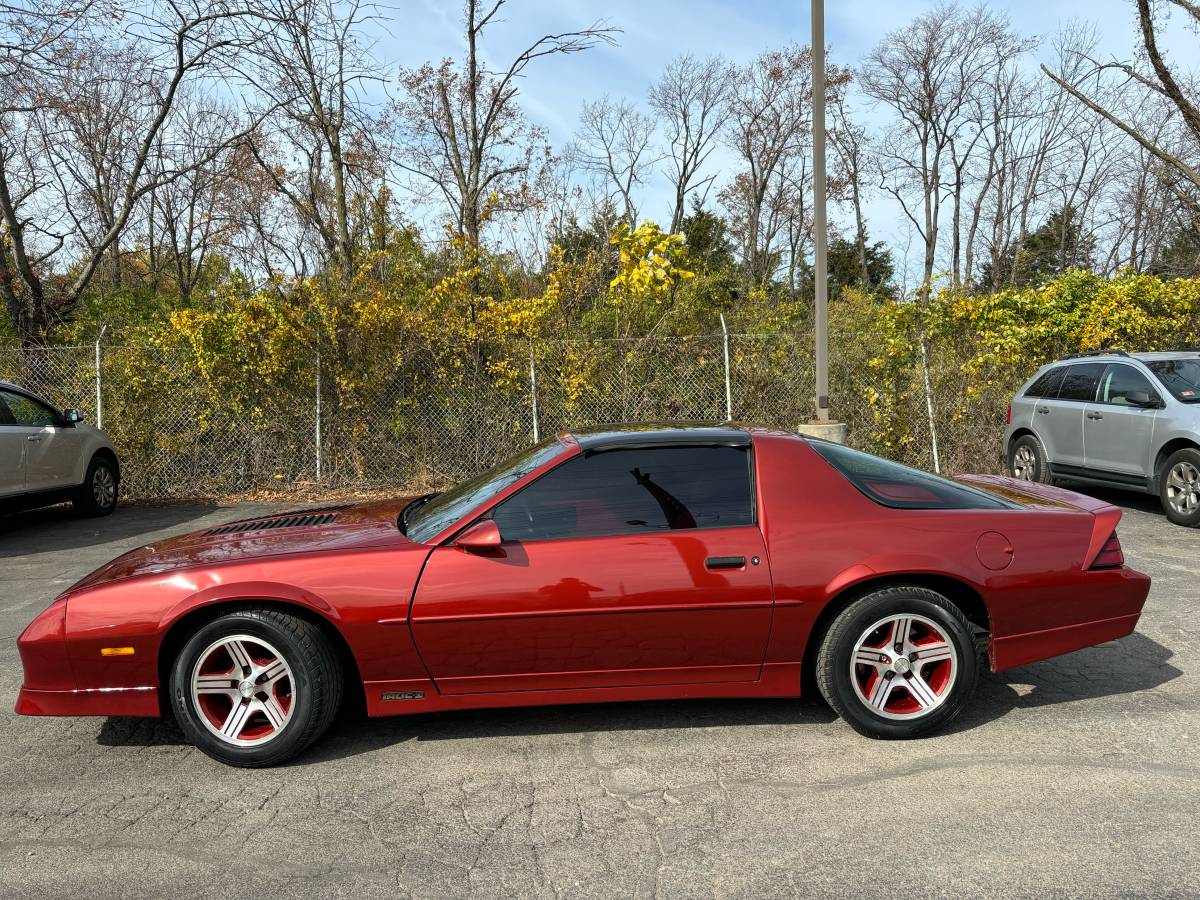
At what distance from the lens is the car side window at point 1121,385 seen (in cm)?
838

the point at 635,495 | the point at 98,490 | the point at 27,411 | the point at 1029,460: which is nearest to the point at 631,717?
the point at 635,495

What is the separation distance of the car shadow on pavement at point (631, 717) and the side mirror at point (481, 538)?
35.6 inches

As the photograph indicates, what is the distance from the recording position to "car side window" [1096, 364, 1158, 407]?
8383mm

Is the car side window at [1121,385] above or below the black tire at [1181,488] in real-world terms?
above

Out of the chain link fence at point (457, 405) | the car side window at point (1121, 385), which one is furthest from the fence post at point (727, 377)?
the car side window at point (1121, 385)

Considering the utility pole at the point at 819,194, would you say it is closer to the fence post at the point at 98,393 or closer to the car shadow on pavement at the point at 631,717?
the car shadow on pavement at the point at 631,717

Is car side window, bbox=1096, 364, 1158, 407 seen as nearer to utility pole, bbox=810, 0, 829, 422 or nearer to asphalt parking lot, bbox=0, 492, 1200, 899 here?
utility pole, bbox=810, 0, 829, 422

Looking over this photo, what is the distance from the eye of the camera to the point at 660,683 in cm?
353

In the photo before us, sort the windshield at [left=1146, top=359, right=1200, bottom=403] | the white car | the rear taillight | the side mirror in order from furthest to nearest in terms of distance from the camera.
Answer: the white car, the windshield at [left=1146, top=359, right=1200, bottom=403], the rear taillight, the side mirror

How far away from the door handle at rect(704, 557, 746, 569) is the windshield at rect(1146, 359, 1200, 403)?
6.66m

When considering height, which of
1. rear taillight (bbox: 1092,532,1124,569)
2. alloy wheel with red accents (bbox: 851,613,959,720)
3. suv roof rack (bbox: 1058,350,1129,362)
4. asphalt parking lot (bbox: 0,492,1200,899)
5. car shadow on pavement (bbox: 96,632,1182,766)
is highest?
suv roof rack (bbox: 1058,350,1129,362)

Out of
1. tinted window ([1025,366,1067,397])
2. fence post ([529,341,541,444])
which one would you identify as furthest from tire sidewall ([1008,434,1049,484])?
fence post ([529,341,541,444])

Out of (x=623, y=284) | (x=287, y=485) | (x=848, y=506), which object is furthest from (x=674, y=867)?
(x=623, y=284)

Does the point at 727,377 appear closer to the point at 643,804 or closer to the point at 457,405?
the point at 457,405
